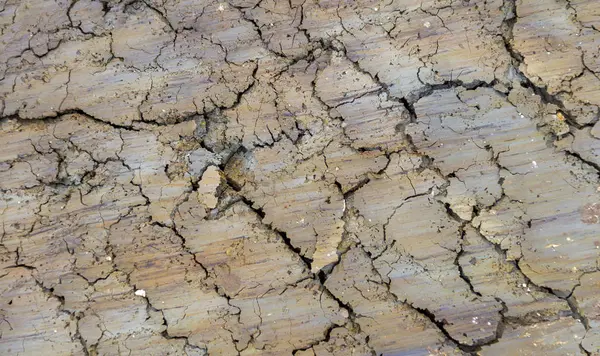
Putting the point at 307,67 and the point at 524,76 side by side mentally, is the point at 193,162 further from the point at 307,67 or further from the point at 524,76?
the point at 524,76

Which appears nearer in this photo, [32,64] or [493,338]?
[493,338]

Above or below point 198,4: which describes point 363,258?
below

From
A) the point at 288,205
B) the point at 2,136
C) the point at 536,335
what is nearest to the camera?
the point at 536,335

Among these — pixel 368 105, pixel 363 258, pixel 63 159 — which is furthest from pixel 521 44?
pixel 63 159

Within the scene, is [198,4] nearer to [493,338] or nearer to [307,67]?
[307,67]

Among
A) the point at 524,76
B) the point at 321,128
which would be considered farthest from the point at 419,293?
the point at 524,76

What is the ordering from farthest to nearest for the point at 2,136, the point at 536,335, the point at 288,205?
the point at 2,136 → the point at 288,205 → the point at 536,335

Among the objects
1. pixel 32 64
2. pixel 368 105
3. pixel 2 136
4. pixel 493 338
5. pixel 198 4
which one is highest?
pixel 198 4
